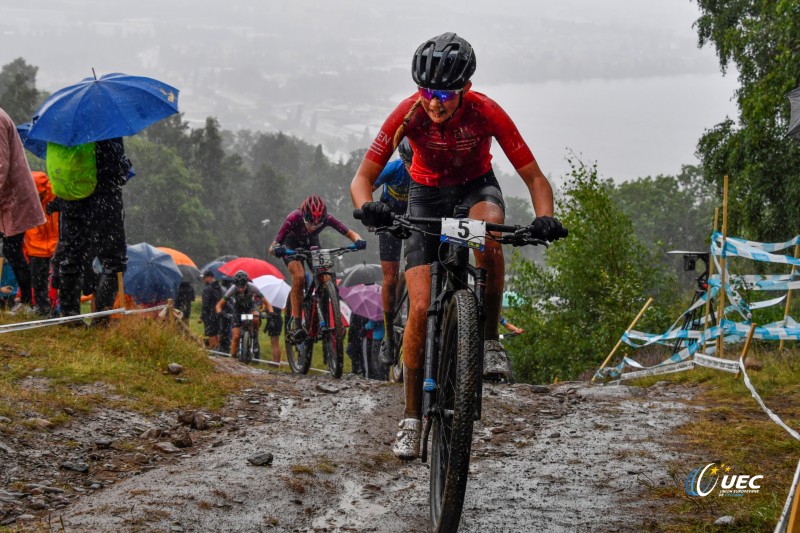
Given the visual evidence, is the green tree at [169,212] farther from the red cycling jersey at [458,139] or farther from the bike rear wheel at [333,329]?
the red cycling jersey at [458,139]

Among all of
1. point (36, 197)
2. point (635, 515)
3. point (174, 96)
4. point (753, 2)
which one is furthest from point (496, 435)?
point (753, 2)

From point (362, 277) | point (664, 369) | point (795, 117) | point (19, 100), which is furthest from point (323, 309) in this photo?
point (19, 100)

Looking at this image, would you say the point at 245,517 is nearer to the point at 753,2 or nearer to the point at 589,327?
the point at 589,327

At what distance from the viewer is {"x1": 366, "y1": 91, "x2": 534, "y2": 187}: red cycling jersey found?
191 inches

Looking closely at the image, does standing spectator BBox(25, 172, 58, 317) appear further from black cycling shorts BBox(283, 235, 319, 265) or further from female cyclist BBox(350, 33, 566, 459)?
female cyclist BBox(350, 33, 566, 459)

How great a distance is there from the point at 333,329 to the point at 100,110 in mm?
3527

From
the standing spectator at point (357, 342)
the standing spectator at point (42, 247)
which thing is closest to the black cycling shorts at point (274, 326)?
the standing spectator at point (357, 342)

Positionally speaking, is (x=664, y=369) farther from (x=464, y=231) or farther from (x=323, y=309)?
(x=464, y=231)

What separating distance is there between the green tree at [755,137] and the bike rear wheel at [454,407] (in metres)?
16.8

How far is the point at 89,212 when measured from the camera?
27.7ft

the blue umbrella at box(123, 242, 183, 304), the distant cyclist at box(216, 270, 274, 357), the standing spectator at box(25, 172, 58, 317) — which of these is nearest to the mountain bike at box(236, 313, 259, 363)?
the distant cyclist at box(216, 270, 274, 357)

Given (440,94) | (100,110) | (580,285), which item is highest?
(100,110)

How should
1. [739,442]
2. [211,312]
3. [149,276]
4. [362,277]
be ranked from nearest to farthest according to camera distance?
1. [739,442]
2. [149,276]
3. [211,312]
4. [362,277]

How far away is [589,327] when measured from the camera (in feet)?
70.2
